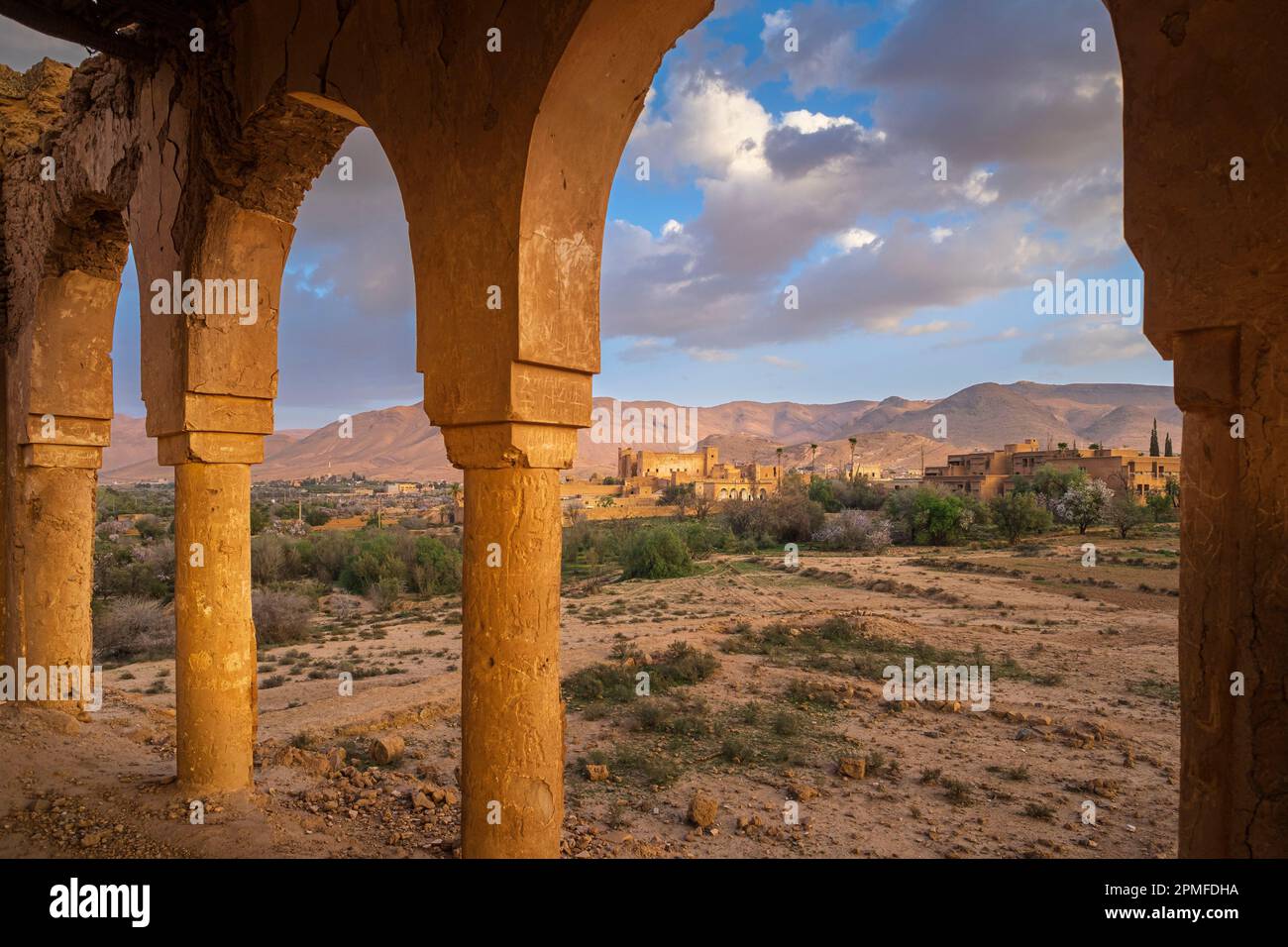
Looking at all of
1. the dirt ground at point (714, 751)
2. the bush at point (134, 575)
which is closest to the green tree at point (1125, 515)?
the dirt ground at point (714, 751)

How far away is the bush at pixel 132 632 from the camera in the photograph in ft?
42.3

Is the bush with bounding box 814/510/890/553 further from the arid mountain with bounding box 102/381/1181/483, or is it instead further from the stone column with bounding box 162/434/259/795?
the arid mountain with bounding box 102/381/1181/483

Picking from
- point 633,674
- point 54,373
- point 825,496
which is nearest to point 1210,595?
point 54,373

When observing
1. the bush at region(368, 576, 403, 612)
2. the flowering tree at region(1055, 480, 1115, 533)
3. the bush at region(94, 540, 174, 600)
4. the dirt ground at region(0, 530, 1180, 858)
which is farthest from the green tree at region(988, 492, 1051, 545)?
the bush at region(94, 540, 174, 600)

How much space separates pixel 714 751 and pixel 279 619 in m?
10.8

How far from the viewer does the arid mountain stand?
94.4 m

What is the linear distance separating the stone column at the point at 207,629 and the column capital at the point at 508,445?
3.08 metres

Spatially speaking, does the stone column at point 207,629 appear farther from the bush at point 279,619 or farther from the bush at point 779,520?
the bush at point 779,520

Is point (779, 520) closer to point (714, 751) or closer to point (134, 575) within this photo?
point (134, 575)

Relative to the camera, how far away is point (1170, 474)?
40062 mm

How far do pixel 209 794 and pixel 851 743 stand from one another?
21.8 ft
